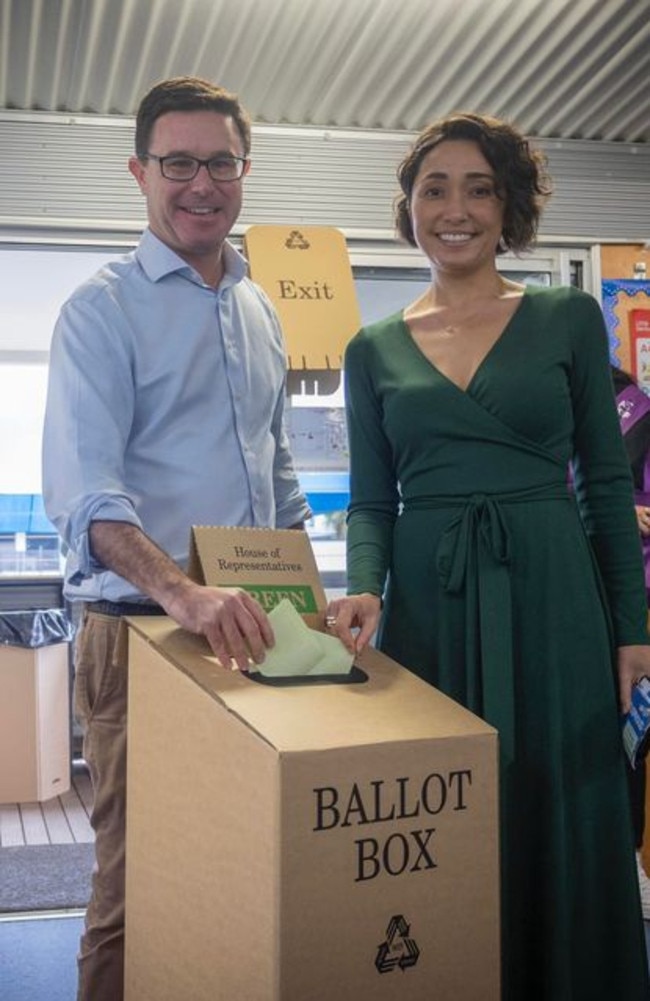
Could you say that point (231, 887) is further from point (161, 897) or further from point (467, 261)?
point (467, 261)

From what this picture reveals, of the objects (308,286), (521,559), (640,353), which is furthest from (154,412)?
(640,353)

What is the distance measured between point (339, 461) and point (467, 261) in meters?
3.54

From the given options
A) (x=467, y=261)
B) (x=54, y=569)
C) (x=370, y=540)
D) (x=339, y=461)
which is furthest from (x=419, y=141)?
(x=54, y=569)

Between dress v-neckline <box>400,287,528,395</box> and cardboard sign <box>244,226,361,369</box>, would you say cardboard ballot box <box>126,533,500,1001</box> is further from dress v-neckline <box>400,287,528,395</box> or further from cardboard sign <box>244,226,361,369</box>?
cardboard sign <box>244,226,361,369</box>

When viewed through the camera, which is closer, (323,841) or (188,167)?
(323,841)

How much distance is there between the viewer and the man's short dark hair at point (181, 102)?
210 centimetres

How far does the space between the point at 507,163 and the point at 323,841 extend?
127 cm

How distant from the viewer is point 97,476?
183 cm

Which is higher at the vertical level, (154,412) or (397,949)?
(154,412)

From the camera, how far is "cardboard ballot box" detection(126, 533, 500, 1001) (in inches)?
47.1

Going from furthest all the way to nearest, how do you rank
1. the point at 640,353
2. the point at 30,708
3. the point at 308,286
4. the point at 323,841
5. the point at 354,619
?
the point at 30,708 < the point at 640,353 < the point at 308,286 < the point at 354,619 < the point at 323,841

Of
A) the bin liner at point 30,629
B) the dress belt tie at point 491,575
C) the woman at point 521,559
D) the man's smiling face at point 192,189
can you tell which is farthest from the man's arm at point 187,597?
the bin liner at point 30,629

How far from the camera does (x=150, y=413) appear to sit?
201cm

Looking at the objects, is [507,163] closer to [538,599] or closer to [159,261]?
[159,261]
